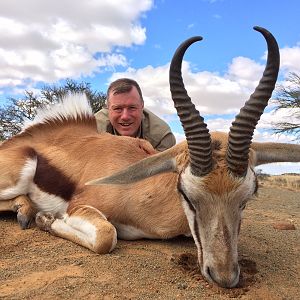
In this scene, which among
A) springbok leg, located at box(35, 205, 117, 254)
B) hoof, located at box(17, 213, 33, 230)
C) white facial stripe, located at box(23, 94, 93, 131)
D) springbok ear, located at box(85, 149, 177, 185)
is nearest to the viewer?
springbok ear, located at box(85, 149, 177, 185)

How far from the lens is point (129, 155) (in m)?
5.18

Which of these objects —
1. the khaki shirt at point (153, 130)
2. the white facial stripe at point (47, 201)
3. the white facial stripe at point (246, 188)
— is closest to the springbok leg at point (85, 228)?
the white facial stripe at point (47, 201)

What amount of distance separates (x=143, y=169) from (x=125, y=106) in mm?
2911

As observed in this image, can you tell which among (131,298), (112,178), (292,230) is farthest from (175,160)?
(292,230)

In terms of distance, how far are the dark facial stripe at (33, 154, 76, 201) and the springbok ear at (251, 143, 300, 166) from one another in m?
2.22

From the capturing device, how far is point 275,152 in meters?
4.21

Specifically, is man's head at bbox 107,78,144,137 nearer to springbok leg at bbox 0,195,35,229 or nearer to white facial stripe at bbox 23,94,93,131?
white facial stripe at bbox 23,94,93,131

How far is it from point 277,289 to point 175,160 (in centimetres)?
137

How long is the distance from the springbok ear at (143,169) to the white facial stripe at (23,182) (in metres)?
1.88

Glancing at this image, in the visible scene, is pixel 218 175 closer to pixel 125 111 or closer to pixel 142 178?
pixel 142 178

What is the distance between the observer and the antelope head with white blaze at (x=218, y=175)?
11.0 ft

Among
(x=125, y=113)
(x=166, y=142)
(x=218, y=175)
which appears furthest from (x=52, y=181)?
(x=218, y=175)

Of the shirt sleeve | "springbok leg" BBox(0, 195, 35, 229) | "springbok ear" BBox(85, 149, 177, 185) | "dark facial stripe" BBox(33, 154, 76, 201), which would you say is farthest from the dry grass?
"springbok ear" BBox(85, 149, 177, 185)

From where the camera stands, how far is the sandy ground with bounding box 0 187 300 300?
3.32m
